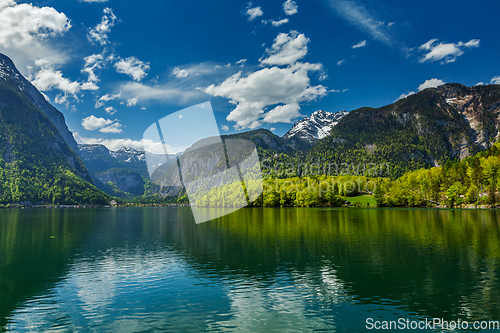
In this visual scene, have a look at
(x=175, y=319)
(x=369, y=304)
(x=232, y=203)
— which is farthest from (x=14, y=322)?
(x=232, y=203)

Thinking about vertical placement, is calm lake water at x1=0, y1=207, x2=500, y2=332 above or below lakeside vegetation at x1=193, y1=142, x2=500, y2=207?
below

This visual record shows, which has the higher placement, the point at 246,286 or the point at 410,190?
the point at 410,190

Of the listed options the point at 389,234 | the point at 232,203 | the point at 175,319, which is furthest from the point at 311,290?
the point at 232,203

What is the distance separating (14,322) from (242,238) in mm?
33505

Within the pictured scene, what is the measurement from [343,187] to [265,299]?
181315mm

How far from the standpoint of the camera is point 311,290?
69.4ft

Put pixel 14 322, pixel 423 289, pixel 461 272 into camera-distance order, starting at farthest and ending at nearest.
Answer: pixel 461 272 < pixel 423 289 < pixel 14 322

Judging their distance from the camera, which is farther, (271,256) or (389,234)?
(389,234)

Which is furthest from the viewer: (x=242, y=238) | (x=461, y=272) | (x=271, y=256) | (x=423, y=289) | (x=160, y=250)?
(x=242, y=238)

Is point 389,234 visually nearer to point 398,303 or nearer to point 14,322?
point 398,303

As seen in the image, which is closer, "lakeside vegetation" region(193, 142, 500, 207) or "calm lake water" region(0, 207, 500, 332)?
"calm lake water" region(0, 207, 500, 332)

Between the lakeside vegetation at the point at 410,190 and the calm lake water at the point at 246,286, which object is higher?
the lakeside vegetation at the point at 410,190

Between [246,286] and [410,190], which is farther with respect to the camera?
[410,190]

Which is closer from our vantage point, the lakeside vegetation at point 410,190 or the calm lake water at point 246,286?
the calm lake water at point 246,286
